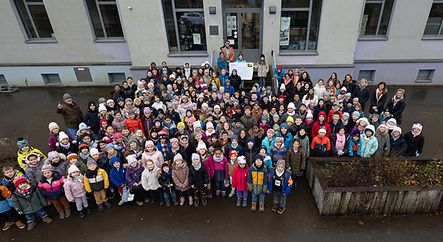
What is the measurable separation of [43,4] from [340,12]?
12.5 metres

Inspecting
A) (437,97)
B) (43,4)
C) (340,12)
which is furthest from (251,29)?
(43,4)

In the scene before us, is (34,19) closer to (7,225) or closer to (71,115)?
(71,115)

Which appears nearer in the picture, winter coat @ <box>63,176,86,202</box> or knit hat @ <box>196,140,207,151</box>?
winter coat @ <box>63,176,86,202</box>

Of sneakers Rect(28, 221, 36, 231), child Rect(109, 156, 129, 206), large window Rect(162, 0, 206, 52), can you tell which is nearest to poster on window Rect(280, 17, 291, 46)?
large window Rect(162, 0, 206, 52)

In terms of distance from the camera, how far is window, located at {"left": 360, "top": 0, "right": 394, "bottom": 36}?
1109 centimetres

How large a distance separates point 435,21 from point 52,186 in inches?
585

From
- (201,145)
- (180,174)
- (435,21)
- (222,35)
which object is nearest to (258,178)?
(201,145)

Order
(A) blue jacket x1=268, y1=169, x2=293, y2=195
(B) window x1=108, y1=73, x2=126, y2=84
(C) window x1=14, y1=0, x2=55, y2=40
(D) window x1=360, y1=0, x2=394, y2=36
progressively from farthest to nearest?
(B) window x1=108, y1=73, x2=126, y2=84 < (C) window x1=14, y1=0, x2=55, y2=40 < (D) window x1=360, y1=0, x2=394, y2=36 < (A) blue jacket x1=268, y1=169, x2=293, y2=195

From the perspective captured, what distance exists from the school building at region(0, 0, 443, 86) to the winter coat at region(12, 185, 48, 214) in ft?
23.7

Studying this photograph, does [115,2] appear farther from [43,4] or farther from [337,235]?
[337,235]

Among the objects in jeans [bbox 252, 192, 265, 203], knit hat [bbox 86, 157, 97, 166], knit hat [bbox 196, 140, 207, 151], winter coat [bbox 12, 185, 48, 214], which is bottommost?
jeans [bbox 252, 192, 265, 203]

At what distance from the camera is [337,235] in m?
5.44

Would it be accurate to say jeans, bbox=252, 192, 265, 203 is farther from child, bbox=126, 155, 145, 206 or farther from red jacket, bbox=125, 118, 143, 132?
red jacket, bbox=125, 118, 143, 132

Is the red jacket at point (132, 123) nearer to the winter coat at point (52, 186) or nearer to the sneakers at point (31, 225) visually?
the winter coat at point (52, 186)
